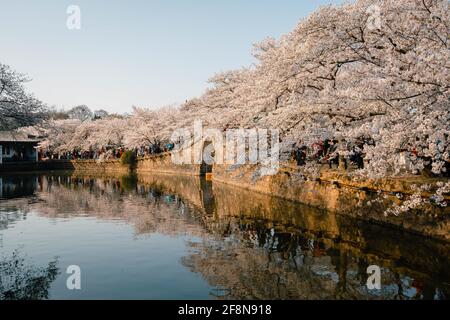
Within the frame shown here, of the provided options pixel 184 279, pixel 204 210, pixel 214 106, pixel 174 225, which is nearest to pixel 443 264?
pixel 184 279

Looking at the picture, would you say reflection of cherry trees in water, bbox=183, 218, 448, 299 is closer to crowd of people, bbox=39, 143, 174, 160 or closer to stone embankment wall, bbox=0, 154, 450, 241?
stone embankment wall, bbox=0, 154, 450, 241

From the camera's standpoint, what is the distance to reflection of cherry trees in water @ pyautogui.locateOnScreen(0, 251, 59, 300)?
28.9ft

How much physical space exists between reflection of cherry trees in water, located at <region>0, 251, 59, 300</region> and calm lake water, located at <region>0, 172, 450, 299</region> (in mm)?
23

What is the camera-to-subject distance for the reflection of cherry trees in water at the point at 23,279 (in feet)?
28.9

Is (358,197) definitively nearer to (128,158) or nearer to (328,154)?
(328,154)

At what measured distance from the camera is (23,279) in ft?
32.2

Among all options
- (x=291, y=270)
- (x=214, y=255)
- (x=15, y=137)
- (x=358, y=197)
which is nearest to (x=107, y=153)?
(x=15, y=137)

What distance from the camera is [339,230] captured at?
606 inches

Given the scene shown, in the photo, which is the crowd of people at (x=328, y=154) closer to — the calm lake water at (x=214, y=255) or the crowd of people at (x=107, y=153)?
the calm lake water at (x=214, y=255)

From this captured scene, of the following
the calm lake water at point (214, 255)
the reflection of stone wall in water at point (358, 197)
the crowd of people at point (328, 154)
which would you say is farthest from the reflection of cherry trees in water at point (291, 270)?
the crowd of people at point (328, 154)

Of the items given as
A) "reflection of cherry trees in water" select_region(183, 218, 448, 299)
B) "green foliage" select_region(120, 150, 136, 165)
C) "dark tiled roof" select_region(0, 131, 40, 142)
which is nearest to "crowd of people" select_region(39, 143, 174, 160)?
"green foliage" select_region(120, 150, 136, 165)

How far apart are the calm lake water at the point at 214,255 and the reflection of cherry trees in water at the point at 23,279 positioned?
23 millimetres

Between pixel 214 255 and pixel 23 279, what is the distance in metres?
5.13
